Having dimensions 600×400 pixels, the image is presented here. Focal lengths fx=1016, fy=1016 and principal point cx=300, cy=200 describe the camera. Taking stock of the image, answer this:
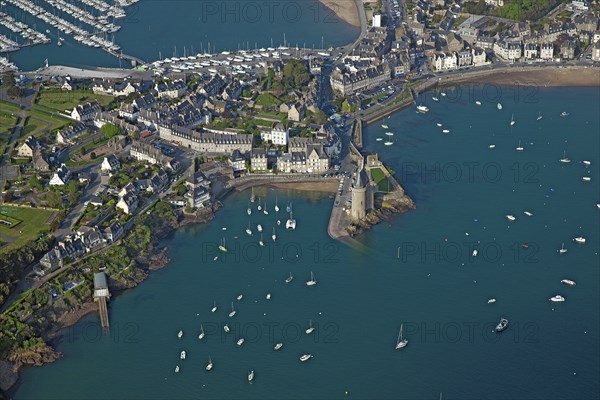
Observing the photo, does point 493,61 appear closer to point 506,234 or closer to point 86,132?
point 506,234

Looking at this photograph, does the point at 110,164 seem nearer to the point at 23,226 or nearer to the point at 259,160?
the point at 23,226

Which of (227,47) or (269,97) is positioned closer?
(269,97)

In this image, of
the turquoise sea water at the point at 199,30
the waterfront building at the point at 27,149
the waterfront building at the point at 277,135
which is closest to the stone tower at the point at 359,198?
the waterfront building at the point at 277,135

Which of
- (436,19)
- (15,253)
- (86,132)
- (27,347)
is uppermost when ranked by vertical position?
(436,19)

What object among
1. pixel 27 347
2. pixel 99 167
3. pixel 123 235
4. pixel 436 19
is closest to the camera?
pixel 27 347

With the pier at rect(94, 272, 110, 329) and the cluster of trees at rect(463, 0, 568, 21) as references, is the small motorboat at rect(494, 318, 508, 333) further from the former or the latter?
the cluster of trees at rect(463, 0, 568, 21)

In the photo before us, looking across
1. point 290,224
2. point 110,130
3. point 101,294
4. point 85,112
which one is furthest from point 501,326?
point 85,112

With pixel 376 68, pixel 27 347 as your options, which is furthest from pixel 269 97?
pixel 27 347

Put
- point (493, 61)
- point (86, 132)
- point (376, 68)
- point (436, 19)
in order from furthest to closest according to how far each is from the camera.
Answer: point (436, 19), point (493, 61), point (376, 68), point (86, 132)
